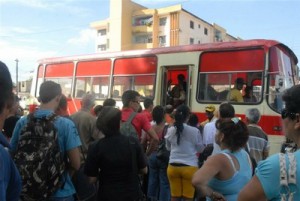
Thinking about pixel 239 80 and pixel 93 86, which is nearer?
pixel 239 80

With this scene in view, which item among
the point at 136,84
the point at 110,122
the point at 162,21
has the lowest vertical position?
the point at 110,122

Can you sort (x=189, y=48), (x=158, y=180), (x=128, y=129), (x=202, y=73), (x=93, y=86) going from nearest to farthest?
(x=128, y=129), (x=158, y=180), (x=202, y=73), (x=189, y=48), (x=93, y=86)

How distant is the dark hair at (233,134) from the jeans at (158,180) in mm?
3112

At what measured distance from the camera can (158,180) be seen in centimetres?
646

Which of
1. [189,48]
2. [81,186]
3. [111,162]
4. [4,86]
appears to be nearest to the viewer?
[4,86]

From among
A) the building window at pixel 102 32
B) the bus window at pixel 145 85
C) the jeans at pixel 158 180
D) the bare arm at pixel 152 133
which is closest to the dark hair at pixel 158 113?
the jeans at pixel 158 180

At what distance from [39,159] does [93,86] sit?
8.67m

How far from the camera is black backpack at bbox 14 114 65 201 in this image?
2.99 metres

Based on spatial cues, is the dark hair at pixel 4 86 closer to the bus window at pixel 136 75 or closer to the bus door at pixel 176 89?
the bus door at pixel 176 89

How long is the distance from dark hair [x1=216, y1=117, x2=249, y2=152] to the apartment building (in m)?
47.2

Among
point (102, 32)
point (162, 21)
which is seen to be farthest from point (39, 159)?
point (102, 32)

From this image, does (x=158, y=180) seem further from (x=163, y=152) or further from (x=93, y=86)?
(x=93, y=86)

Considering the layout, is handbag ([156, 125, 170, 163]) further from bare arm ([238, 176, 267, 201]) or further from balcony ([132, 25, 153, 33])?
balcony ([132, 25, 153, 33])

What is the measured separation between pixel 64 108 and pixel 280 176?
128 inches
